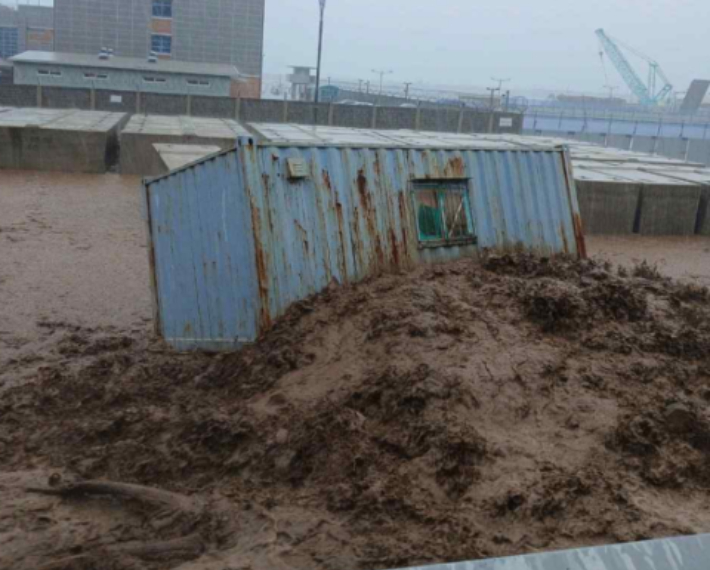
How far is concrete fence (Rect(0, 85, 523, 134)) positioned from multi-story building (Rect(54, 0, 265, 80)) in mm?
21344

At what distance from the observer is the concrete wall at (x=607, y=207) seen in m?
15.8

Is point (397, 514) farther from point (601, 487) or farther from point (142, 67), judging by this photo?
point (142, 67)

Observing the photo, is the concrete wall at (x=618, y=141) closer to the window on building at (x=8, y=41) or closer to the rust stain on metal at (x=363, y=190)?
the rust stain on metal at (x=363, y=190)

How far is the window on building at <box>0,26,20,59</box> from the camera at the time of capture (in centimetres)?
8606

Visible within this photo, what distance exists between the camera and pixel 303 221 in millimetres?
7535

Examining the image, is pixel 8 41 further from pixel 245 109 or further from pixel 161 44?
pixel 245 109

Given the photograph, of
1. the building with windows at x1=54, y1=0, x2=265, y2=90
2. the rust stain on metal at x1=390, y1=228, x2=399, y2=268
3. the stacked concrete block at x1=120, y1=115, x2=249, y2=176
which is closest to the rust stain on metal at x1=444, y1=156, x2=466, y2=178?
the rust stain on metal at x1=390, y1=228, x2=399, y2=268

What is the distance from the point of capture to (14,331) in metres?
8.80

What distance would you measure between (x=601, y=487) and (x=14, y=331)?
630cm

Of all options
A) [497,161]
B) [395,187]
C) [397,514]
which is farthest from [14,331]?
[397,514]

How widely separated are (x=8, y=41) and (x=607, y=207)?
8371 cm

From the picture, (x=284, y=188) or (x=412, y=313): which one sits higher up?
(x=284, y=188)

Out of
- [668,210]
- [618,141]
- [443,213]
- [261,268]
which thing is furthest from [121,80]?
[261,268]

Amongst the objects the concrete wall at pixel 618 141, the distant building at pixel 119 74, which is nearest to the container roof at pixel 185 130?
the concrete wall at pixel 618 141
